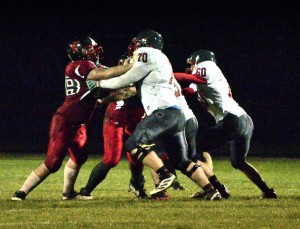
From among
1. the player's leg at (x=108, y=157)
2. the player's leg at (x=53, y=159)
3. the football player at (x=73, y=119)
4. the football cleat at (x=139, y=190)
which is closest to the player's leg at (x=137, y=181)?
the football cleat at (x=139, y=190)

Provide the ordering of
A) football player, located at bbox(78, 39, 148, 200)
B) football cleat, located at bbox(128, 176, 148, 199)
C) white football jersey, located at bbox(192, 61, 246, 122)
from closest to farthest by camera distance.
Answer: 1. football player, located at bbox(78, 39, 148, 200)
2. white football jersey, located at bbox(192, 61, 246, 122)
3. football cleat, located at bbox(128, 176, 148, 199)

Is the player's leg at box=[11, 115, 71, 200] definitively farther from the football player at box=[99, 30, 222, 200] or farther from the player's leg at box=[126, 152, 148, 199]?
the player's leg at box=[126, 152, 148, 199]

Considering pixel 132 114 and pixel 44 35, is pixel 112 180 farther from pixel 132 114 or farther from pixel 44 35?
pixel 44 35

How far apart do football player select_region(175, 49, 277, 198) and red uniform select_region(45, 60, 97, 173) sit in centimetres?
100


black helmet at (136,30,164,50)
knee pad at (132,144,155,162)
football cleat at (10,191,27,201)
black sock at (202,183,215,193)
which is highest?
black helmet at (136,30,164,50)

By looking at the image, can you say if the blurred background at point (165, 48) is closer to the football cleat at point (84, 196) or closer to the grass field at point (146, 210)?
the grass field at point (146, 210)

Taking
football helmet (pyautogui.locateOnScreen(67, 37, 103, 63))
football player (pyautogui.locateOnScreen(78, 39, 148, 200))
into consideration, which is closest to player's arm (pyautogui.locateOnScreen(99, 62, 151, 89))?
football player (pyautogui.locateOnScreen(78, 39, 148, 200))

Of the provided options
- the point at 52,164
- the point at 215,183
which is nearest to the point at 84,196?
the point at 52,164

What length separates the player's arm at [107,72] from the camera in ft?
26.0

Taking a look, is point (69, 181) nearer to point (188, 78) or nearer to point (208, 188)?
point (208, 188)

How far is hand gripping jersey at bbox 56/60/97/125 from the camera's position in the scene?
850 cm

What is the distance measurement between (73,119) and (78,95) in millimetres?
265

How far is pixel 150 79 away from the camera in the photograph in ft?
26.1

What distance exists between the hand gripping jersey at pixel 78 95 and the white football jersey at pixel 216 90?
1255 millimetres
